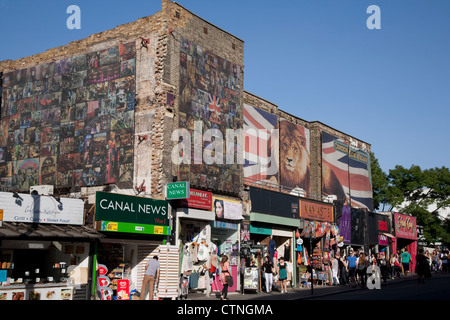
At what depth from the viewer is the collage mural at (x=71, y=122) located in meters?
26.8

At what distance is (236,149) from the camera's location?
29.9m

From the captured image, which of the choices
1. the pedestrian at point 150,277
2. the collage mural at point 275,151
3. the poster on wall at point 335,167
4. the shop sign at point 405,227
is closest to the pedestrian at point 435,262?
the shop sign at point 405,227

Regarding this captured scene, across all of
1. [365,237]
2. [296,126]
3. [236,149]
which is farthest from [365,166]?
[236,149]

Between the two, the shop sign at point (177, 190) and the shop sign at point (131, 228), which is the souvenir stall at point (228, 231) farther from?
the shop sign at point (131, 228)

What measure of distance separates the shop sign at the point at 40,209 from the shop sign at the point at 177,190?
4617 millimetres

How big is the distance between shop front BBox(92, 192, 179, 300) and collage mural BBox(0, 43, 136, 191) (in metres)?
2.96

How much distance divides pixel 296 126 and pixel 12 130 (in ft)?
60.2

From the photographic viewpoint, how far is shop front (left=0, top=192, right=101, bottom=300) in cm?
1845
